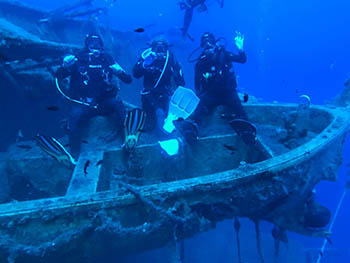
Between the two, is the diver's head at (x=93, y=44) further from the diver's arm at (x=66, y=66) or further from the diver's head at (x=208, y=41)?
the diver's head at (x=208, y=41)

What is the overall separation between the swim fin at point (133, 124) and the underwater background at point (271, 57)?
72.9 inches

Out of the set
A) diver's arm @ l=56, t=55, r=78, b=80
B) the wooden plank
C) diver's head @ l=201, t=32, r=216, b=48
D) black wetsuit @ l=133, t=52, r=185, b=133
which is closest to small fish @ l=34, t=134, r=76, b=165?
the wooden plank

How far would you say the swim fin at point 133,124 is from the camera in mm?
3871

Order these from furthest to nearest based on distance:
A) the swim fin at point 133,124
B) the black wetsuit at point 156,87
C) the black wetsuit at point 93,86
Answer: the black wetsuit at point 156,87 < the black wetsuit at point 93,86 < the swim fin at point 133,124

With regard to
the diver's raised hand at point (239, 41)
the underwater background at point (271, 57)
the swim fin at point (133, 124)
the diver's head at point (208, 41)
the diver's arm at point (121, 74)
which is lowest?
the underwater background at point (271, 57)

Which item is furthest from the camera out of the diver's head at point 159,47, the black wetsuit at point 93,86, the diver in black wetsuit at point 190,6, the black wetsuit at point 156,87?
the diver in black wetsuit at point 190,6

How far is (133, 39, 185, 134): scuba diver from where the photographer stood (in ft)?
19.1

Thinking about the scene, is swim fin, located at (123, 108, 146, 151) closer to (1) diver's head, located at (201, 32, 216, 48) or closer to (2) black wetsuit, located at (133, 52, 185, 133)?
(2) black wetsuit, located at (133, 52, 185, 133)

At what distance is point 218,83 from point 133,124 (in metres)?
2.80

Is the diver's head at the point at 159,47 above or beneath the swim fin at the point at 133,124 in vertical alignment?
above

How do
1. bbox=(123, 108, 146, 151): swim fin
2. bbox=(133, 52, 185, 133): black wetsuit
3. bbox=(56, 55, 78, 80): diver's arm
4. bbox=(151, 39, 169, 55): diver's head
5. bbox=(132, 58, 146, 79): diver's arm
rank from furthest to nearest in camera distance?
bbox=(151, 39, 169, 55): diver's head < bbox=(132, 58, 146, 79): diver's arm < bbox=(133, 52, 185, 133): black wetsuit < bbox=(56, 55, 78, 80): diver's arm < bbox=(123, 108, 146, 151): swim fin

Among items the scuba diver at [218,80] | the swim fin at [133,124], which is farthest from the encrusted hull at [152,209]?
the scuba diver at [218,80]

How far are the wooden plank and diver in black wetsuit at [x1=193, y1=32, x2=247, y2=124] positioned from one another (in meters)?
2.66

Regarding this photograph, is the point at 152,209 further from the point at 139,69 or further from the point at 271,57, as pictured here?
the point at 271,57
